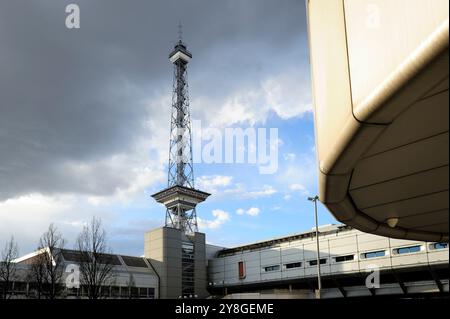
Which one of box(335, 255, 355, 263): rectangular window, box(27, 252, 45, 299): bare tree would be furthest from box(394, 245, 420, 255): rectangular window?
box(27, 252, 45, 299): bare tree

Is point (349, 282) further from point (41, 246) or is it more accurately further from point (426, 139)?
point (426, 139)

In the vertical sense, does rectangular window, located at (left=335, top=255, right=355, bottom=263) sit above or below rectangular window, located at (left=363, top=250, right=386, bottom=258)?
below

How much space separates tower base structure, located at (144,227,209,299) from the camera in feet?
204

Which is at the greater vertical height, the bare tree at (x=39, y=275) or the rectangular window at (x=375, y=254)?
the rectangular window at (x=375, y=254)

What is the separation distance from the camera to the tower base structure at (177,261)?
204 ft

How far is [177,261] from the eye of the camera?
64.0 metres

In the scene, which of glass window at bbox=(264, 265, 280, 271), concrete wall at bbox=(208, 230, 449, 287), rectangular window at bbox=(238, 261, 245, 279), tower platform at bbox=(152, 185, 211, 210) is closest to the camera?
concrete wall at bbox=(208, 230, 449, 287)

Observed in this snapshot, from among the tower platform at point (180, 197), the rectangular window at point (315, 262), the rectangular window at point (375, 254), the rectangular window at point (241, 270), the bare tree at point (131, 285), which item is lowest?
the bare tree at point (131, 285)

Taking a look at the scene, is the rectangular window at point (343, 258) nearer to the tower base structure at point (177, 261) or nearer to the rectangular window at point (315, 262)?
the rectangular window at point (315, 262)

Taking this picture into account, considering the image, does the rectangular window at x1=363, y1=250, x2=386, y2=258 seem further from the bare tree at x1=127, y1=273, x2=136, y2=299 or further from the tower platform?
the tower platform

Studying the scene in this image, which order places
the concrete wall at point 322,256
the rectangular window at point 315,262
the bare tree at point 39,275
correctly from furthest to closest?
the rectangular window at point 315,262
the concrete wall at point 322,256
the bare tree at point 39,275

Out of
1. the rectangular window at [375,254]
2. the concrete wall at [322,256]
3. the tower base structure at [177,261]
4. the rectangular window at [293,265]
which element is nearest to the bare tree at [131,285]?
the tower base structure at [177,261]

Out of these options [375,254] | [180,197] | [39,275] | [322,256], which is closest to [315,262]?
[322,256]

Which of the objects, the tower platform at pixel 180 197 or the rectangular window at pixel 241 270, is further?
the tower platform at pixel 180 197
